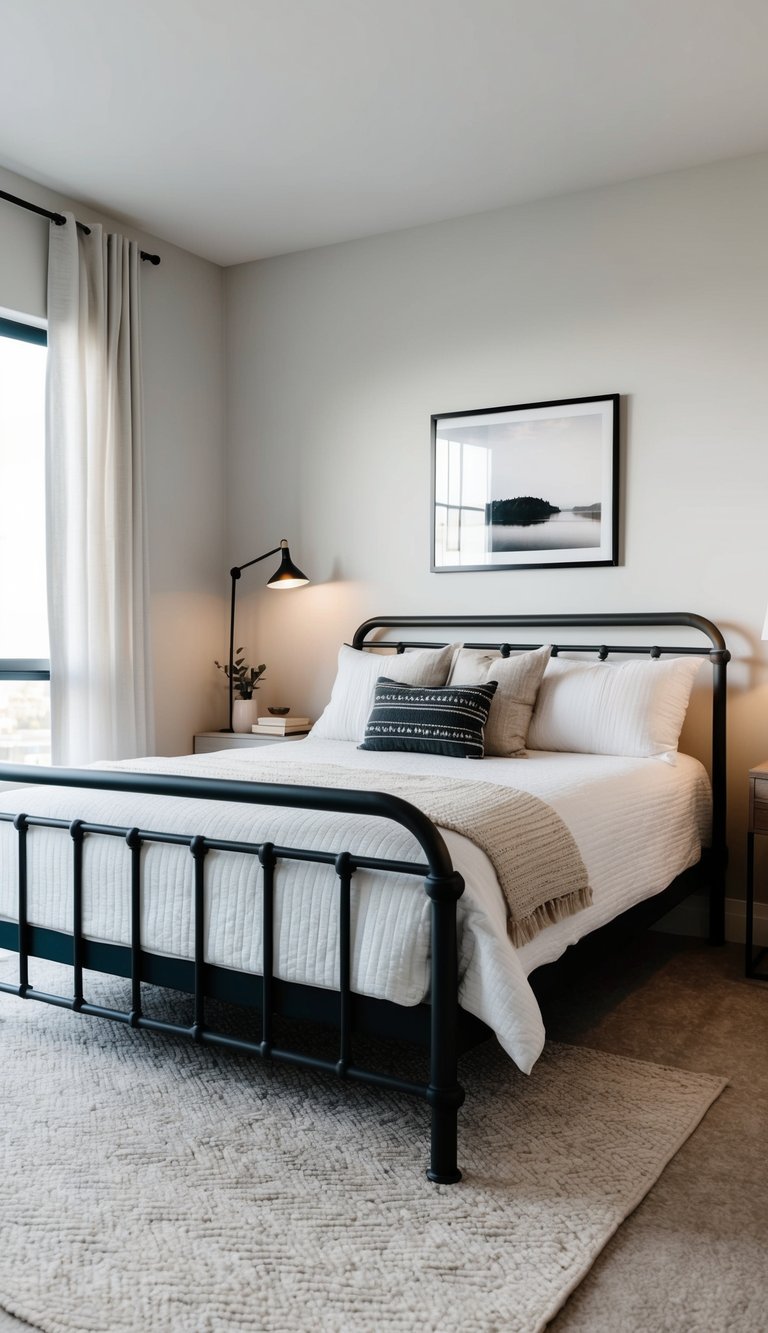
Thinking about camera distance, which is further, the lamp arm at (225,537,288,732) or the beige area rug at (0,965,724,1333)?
the lamp arm at (225,537,288,732)

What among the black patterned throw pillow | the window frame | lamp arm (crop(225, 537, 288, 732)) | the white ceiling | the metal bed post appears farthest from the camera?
lamp arm (crop(225, 537, 288, 732))

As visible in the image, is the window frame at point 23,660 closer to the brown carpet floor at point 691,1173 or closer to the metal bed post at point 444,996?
the brown carpet floor at point 691,1173

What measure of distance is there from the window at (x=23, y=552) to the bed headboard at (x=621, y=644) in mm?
1273

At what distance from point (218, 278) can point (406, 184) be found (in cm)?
125

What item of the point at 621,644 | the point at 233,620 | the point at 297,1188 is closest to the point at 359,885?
the point at 297,1188

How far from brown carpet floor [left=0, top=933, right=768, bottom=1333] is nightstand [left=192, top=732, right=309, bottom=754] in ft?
5.43

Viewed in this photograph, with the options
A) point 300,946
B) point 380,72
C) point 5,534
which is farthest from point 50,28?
point 300,946

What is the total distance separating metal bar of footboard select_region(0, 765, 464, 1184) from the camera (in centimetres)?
189

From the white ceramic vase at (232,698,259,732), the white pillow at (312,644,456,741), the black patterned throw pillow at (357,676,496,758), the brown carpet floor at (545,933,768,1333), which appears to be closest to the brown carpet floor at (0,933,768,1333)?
the brown carpet floor at (545,933,768,1333)

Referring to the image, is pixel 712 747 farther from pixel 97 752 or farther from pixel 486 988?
pixel 97 752

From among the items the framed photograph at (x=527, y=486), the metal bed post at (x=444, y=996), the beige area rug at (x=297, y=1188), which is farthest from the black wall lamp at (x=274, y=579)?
the metal bed post at (x=444, y=996)

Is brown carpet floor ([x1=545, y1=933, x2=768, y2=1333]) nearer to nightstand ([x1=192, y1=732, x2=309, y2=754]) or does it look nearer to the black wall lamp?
nightstand ([x1=192, y1=732, x2=309, y2=754])

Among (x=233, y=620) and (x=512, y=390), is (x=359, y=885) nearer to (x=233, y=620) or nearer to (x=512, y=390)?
(x=512, y=390)

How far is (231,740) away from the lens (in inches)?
174
